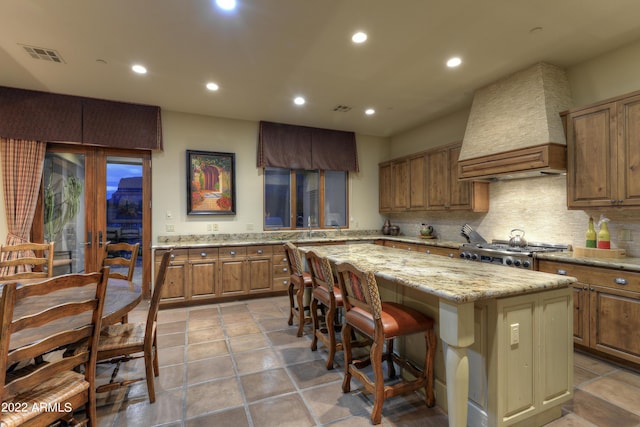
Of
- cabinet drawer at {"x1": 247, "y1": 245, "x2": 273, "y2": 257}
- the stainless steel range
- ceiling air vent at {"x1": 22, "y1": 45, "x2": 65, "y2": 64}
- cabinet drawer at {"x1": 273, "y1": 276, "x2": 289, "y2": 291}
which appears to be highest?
ceiling air vent at {"x1": 22, "y1": 45, "x2": 65, "y2": 64}

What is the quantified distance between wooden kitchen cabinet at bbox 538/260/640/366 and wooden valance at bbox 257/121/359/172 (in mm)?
3859

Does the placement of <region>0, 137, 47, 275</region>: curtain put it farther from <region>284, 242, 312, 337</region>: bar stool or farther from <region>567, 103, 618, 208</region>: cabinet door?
<region>567, 103, 618, 208</region>: cabinet door

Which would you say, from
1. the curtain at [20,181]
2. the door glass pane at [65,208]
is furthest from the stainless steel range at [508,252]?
the curtain at [20,181]

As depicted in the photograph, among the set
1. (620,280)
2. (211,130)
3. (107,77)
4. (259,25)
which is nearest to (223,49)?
(259,25)

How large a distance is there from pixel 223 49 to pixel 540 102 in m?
3.32

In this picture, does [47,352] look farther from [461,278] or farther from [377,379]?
[461,278]

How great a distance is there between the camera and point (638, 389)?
225 centimetres

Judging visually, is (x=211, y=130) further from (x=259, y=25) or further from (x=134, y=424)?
(x=134, y=424)

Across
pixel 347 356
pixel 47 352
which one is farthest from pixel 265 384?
pixel 47 352

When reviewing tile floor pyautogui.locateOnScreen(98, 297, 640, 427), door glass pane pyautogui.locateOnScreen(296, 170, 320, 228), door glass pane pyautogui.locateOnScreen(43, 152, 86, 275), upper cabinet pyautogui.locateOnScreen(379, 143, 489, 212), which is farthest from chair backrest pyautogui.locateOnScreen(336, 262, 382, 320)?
door glass pane pyautogui.locateOnScreen(43, 152, 86, 275)

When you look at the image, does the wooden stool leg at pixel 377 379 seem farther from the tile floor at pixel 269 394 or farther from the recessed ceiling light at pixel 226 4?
the recessed ceiling light at pixel 226 4

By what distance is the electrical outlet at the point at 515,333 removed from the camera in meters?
1.70

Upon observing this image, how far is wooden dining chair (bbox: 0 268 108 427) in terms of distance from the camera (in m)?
1.18

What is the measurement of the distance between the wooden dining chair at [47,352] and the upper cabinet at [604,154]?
13.1 ft
